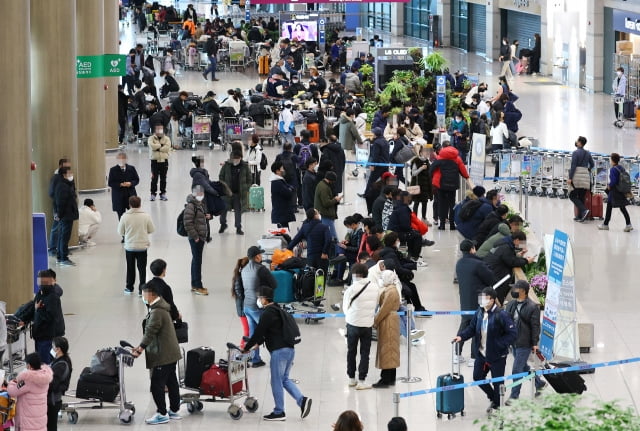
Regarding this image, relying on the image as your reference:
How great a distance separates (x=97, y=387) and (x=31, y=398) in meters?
1.39

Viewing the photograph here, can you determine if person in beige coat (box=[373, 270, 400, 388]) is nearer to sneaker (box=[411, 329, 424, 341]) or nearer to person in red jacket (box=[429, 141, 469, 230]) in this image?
sneaker (box=[411, 329, 424, 341])

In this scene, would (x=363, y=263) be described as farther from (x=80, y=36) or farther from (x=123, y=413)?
(x=80, y=36)

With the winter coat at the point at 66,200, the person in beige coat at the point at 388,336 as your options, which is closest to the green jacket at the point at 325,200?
the winter coat at the point at 66,200

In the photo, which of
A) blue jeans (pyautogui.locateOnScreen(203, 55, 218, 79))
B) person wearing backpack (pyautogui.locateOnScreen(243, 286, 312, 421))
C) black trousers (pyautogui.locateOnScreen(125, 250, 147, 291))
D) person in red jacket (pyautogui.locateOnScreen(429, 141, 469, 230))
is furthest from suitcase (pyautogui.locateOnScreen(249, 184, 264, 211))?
blue jeans (pyautogui.locateOnScreen(203, 55, 218, 79))

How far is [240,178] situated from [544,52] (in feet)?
98.8

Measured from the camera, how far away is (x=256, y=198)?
24.0m

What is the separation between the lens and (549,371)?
502 inches

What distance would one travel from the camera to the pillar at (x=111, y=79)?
94.7 ft

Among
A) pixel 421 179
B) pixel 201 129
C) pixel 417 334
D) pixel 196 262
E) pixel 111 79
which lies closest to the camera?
pixel 417 334

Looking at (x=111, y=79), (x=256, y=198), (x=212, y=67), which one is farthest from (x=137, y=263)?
(x=212, y=67)

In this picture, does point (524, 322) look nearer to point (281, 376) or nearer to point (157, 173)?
point (281, 376)

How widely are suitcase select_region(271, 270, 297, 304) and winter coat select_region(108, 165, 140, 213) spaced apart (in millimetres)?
5299

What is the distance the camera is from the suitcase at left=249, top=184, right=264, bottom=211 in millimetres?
23938

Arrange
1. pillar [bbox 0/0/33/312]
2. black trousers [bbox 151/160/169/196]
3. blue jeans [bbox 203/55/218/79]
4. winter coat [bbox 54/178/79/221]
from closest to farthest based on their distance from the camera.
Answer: pillar [bbox 0/0/33/312] < winter coat [bbox 54/178/79/221] < black trousers [bbox 151/160/169/196] < blue jeans [bbox 203/55/218/79]
